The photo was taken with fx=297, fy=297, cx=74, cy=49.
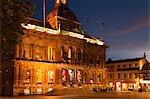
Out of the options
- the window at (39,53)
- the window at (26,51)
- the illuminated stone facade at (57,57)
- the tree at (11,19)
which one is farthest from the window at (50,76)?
the tree at (11,19)

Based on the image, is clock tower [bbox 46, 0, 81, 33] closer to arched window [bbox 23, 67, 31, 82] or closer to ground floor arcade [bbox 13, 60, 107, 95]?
ground floor arcade [bbox 13, 60, 107, 95]

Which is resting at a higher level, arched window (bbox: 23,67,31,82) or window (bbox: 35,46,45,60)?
window (bbox: 35,46,45,60)

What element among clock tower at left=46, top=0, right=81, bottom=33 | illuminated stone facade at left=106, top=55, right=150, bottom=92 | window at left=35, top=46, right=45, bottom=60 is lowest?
illuminated stone facade at left=106, top=55, right=150, bottom=92

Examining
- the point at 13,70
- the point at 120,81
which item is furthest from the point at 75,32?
the point at 120,81

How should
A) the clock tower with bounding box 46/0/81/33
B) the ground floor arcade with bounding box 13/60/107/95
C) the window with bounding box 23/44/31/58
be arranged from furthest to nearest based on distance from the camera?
the clock tower with bounding box 46/0/81/33
the window with bounding box 23/44/31/58
the ground floor arcade with bounding box 13/60/107/95

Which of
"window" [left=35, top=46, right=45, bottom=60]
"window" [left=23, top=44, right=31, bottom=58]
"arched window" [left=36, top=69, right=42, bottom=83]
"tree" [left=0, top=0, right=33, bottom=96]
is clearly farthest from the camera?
"window" [left=35, top=46, right=45, bottom=60]

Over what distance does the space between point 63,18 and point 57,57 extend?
1305cm

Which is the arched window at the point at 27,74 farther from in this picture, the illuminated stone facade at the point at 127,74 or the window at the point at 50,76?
the illuminated stone facade at the point at 127,74

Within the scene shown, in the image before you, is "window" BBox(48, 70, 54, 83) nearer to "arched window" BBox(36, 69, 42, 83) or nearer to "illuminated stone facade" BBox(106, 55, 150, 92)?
"arched window" BBox(36, 69, 42, 83)

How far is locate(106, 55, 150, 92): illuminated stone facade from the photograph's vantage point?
317 ft

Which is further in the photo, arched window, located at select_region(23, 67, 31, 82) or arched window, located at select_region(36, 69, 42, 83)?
arched window, located at select_region(36, 69, 42, 83)

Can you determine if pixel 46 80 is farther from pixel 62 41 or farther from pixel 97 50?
pixel 97 50

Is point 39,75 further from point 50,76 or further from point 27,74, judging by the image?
point 27,74

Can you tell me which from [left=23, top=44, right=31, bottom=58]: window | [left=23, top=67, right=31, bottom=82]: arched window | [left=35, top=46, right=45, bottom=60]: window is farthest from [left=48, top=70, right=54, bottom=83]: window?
[left=23, top=44, right=31, bottom=58]: window
